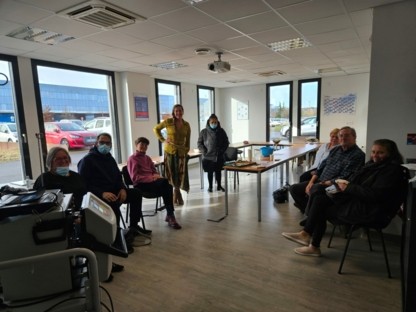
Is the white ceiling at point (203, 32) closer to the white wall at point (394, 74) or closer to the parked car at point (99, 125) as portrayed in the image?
the white wall at point (394, 74)

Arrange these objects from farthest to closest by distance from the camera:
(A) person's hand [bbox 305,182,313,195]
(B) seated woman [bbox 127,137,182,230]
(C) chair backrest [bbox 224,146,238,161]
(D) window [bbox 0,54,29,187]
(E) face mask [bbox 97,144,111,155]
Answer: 1. (C) chair backrest [bbox 224,146,238,161]
2. (D) window [bbox 0,54,29,187]
3. (B) seated woman [bbox 127,137,182,230]
4. (A) person's hand [bbox 305,182,313,195]
5. (E) face mask [bbox 97,144,111,155]

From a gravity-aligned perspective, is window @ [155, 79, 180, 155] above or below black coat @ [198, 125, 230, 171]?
above

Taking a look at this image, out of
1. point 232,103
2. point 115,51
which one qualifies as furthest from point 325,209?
point 232,103

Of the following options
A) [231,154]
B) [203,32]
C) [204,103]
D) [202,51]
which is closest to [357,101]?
[231,154]

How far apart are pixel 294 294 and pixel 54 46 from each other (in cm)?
415

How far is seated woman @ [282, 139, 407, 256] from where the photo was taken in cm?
217

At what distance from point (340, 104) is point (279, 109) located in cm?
171

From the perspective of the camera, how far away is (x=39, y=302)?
3.93ft

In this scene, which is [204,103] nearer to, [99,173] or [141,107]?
[141,107]

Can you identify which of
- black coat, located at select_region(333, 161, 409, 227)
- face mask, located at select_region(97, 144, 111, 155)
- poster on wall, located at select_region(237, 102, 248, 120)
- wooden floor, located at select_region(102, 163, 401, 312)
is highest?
poster on wall, located at select_region(237, 102, 248, 120)

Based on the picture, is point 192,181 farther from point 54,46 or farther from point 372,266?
point 372,266

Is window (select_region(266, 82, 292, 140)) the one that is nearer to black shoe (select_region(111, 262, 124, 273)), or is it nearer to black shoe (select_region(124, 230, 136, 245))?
black shoe (select_region(124, 230, 136, 245))

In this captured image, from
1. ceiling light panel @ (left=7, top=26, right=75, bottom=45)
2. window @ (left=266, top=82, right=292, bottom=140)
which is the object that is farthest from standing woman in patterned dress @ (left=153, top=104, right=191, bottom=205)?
window @ (left=266, top=82, right=292, bottom=140)

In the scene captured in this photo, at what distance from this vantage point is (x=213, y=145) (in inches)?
195
